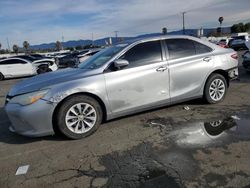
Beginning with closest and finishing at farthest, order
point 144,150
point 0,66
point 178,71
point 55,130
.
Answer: point 144,150 < point 55,130 < point 178,71 < point 0,66

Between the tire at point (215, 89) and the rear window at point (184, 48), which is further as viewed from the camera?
the tire at point (215, 89)

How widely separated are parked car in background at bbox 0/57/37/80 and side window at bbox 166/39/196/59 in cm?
1420

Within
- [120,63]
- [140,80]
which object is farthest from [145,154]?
[120,63]

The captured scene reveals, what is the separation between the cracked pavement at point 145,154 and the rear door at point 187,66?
1.64 feet

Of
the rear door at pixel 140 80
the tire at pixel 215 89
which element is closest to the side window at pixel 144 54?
the rear door at pixel 140 80

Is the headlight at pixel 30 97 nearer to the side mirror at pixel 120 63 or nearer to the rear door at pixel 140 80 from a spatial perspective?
the rear door at pixel 140 80

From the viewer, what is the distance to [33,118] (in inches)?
166

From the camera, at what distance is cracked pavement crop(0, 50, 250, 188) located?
123 inches

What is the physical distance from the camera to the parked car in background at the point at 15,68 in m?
17.3

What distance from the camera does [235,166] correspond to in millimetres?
3271

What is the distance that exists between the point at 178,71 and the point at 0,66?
15.1 m

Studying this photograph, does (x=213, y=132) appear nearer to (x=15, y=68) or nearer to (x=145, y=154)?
(x=145, y=154)

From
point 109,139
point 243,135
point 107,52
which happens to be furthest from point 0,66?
point 243,135

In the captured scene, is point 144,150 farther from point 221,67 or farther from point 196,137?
point 221,67
